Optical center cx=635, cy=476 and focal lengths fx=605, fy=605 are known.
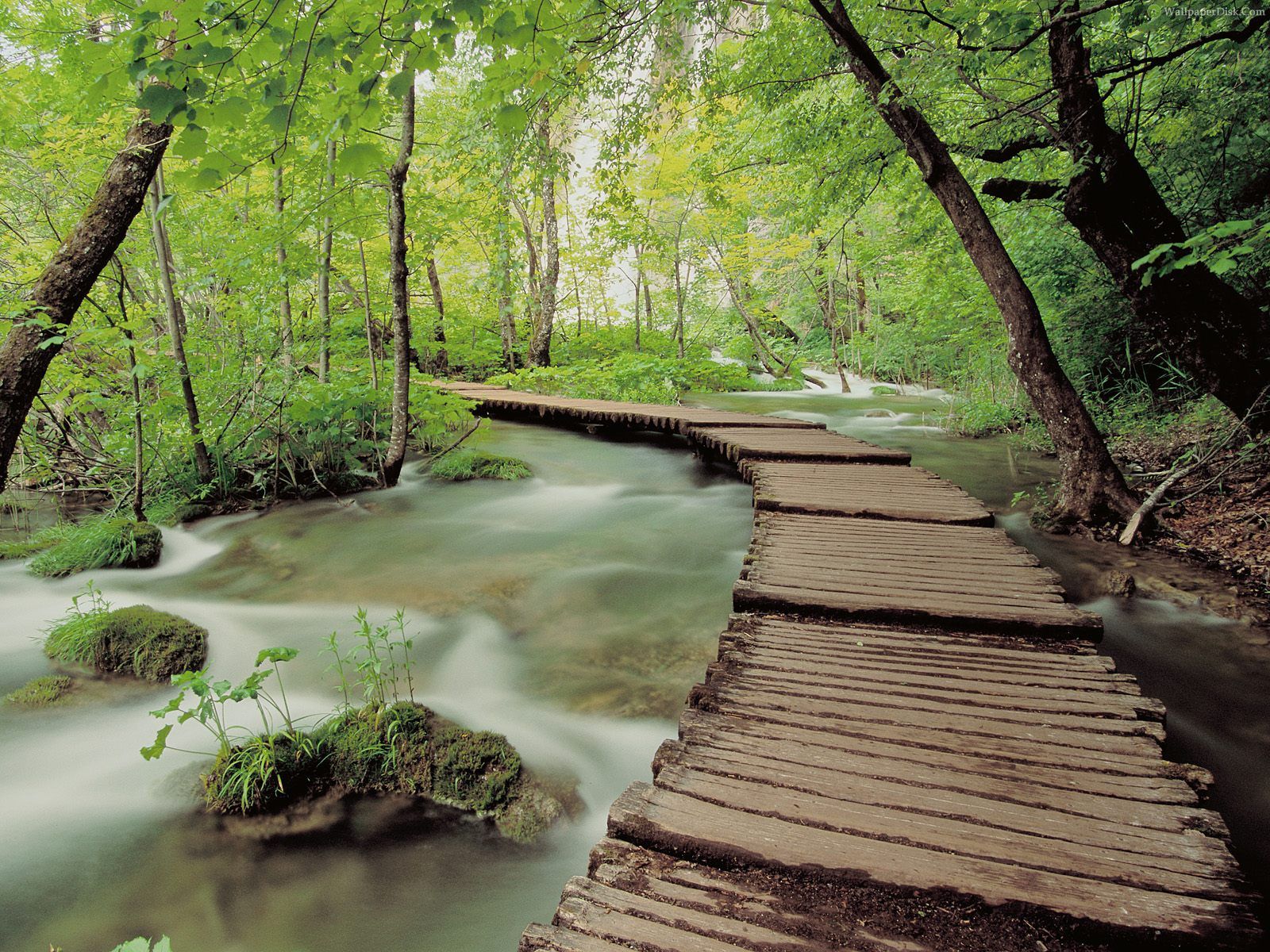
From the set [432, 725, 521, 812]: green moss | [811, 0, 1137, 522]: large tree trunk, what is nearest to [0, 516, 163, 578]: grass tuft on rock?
[432, 725, 521, 812]: green moss

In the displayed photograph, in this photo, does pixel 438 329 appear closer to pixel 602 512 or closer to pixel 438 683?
pixel 602 512

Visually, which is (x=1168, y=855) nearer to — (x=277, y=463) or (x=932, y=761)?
(x=932, y=761)

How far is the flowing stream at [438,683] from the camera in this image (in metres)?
2.42

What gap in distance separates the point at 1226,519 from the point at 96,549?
9.24 m

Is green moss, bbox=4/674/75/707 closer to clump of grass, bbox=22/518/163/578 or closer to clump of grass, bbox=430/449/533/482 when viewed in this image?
clump of grass, bbox=22/518/163/578

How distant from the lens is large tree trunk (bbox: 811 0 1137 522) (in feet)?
16.3

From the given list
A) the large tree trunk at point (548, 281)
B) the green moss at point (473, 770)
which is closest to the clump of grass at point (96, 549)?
the green moss at point (473, 770)

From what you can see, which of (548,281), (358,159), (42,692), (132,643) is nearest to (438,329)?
(548,281)

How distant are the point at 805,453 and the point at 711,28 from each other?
4560 millimetres

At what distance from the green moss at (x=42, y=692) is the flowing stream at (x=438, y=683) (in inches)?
3.4

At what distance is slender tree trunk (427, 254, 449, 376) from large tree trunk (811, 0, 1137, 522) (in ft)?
36.0

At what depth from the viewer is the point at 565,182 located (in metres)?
7.10

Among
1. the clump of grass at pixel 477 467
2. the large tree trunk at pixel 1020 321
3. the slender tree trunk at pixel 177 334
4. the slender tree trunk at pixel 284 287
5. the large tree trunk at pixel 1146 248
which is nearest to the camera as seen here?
the large tree trunk at pixel 1146 248

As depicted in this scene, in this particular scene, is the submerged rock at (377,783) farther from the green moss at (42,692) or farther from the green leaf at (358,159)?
the green leaf at (358,159)
